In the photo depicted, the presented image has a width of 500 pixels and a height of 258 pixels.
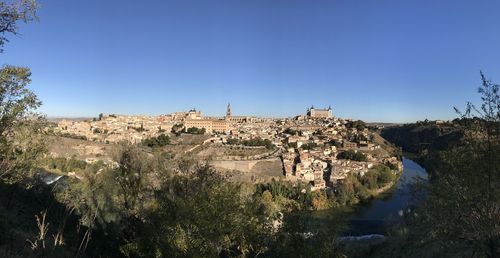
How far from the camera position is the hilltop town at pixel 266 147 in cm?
6338

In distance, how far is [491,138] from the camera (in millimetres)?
6141

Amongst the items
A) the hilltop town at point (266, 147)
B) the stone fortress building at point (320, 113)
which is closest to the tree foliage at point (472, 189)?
the hilltop town at point (266, 147)

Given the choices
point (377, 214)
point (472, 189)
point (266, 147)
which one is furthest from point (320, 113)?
point (472, 189)

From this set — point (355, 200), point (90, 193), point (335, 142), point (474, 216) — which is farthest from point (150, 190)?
point (335, 142)

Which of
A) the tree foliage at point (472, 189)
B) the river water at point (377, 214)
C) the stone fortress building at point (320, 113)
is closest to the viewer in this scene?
the tree foliage at point (472, 189)

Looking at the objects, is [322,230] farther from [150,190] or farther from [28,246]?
[150,190]

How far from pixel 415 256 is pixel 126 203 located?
35.6 feet

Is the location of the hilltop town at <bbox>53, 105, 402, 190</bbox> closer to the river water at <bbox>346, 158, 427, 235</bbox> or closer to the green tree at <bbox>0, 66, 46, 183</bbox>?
the river water at <bbox>346, 158, 427, 235</bbox>

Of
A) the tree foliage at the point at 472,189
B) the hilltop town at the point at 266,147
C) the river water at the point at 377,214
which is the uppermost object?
the tree foliage at the point at 472,189

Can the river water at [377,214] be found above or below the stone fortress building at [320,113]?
below

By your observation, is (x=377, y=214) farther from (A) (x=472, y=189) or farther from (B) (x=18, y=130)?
(B) (x=18, y=130)

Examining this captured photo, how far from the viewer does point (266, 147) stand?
79.9m

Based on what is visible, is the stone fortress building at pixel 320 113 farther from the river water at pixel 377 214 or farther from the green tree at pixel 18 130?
the green tree at pixel 18 130

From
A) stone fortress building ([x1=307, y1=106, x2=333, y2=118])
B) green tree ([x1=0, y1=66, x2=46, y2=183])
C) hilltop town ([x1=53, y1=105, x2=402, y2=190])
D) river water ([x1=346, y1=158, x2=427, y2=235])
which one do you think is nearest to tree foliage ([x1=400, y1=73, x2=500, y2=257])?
green tree ([x1=0, y1=66, x2=46, y2=183])
